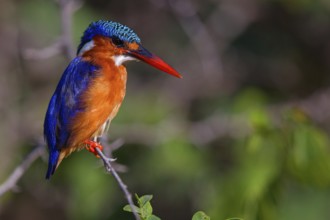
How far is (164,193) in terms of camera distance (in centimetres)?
588

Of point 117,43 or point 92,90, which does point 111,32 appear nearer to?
point 117,43

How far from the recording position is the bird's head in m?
3.58

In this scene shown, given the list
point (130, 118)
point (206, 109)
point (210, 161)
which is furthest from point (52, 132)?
point (206, 109)

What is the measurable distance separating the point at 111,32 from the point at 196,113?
260cm

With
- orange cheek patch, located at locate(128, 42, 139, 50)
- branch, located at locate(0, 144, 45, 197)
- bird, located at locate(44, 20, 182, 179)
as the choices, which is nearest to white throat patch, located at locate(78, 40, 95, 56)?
bird, located at locate(44, 20, 182, 179)

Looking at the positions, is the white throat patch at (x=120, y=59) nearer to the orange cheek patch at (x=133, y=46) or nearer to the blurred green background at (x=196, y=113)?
the orange cheek patch at (x=133, y=46)

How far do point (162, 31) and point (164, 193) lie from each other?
62.6 inches

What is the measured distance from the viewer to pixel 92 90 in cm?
359

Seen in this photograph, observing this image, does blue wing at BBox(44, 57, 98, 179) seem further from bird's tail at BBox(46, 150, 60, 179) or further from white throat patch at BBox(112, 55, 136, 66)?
white throat patch at BBox(112, 55, 136, 66)

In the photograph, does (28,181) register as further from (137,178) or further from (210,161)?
(210,161)

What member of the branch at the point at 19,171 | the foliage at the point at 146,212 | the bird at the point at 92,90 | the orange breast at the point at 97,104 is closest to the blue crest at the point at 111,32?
the bird at the point at 92,90

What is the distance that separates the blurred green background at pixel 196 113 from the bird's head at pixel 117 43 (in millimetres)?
574

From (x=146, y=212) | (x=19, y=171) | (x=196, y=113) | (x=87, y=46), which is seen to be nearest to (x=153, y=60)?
(x=87, y=46)

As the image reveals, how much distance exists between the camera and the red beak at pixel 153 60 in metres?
3.54
